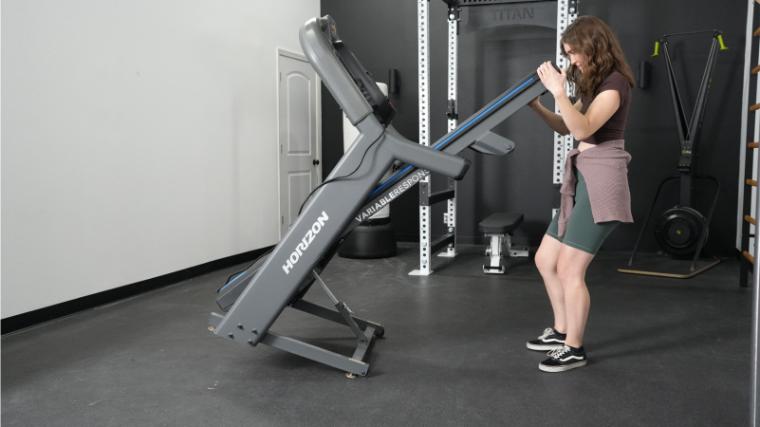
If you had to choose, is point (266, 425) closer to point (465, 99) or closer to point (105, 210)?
point (105, 210)

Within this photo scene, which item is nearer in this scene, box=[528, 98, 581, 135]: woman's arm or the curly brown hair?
the curly brown hair

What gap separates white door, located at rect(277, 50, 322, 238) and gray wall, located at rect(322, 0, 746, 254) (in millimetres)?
243

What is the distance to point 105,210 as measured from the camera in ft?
13.3

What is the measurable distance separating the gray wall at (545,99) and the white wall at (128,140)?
47.8 inches

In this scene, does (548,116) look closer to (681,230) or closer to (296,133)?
(681,230)

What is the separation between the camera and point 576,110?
2430 millimetres

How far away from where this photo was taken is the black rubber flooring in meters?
2.31

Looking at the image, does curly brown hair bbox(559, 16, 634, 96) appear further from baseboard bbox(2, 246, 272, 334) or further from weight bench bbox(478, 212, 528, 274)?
baseboard bbox(2, 246, 272, 334)

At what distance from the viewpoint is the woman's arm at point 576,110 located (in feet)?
7.71

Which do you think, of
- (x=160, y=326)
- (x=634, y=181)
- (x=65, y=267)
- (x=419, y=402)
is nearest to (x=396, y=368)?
(x=419, y=402)

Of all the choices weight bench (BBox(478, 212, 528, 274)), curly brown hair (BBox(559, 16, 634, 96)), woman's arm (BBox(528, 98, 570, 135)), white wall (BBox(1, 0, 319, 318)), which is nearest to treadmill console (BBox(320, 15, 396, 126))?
woman's arm (BBox(528, 98, 570, 135))

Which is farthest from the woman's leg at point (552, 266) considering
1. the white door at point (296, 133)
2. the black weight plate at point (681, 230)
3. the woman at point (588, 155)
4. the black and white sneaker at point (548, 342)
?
the white door at point (296, 133)

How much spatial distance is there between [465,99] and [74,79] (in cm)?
370

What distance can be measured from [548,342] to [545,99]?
349 cm
